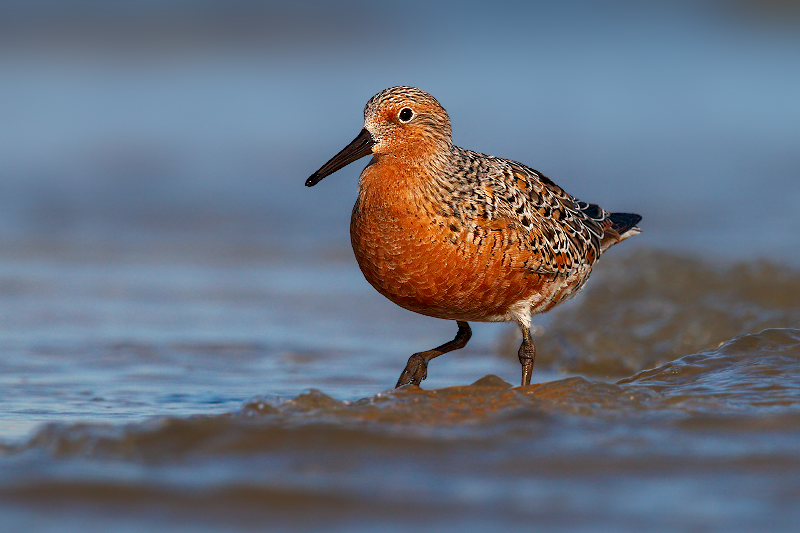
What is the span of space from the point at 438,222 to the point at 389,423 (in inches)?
61.5

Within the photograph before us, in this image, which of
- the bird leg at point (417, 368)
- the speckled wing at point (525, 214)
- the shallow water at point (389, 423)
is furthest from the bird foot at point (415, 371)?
the speckled wing at point (525, 214)

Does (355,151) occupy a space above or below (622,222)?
below

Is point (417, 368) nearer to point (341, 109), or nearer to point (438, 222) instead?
point (438, 222)

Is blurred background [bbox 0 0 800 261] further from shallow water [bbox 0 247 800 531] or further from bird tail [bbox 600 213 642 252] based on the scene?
→ shallow water [bbox 0 247 800 531]

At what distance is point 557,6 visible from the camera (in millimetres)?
32812

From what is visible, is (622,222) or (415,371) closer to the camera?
(415,371)

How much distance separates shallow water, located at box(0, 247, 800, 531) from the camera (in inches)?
201

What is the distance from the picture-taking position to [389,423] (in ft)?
20.6

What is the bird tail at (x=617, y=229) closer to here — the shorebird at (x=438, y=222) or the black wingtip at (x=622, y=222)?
the black wingtip at (x=622, y=222)

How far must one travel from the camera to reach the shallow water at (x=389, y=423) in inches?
201

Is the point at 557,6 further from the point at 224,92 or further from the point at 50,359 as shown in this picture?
the point at 50,359

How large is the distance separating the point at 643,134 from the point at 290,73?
9.78m

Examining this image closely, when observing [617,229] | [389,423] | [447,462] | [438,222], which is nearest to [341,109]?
[617,229]

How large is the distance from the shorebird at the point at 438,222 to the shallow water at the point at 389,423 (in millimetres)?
717
